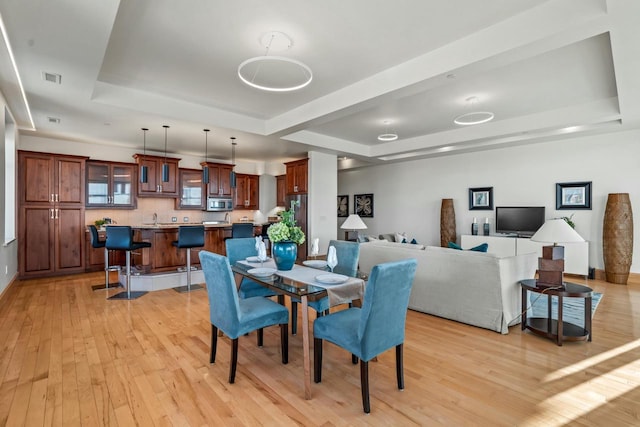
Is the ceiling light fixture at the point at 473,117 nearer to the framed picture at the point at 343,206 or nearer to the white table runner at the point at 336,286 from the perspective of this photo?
the white table runner at the point at 336,286

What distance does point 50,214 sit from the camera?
596 centimetres

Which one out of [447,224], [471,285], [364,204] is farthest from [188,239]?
[364,204]

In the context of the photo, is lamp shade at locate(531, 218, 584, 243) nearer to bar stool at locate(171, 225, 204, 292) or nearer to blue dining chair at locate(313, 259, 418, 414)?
blue dining chair at locate(313, 259, 418, 414)

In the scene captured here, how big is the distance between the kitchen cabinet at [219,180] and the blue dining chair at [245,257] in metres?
4.52

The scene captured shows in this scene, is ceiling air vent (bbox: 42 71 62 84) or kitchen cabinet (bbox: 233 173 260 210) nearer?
ceiling air vent (bbox: 42 71 62 84)

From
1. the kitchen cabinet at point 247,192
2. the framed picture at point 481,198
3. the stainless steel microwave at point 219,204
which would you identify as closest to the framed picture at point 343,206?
the kitchen cabinet at point 247,192

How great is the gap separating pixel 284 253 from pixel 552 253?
2718 mm

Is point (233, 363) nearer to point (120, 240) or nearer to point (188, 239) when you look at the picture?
point (188, 239)

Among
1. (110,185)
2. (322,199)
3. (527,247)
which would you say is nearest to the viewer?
(527,247)

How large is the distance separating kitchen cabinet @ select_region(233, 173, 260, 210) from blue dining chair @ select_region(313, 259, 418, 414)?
22.0ft

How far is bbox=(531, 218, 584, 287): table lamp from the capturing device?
9.86 feet

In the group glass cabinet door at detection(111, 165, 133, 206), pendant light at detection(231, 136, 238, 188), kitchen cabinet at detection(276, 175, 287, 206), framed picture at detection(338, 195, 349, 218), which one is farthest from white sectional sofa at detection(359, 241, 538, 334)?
framed picture at detection(338, 195, 349, 218)

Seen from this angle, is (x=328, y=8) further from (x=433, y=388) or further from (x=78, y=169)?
(x=78, y=169)

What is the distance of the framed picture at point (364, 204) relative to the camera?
970 centimetres
